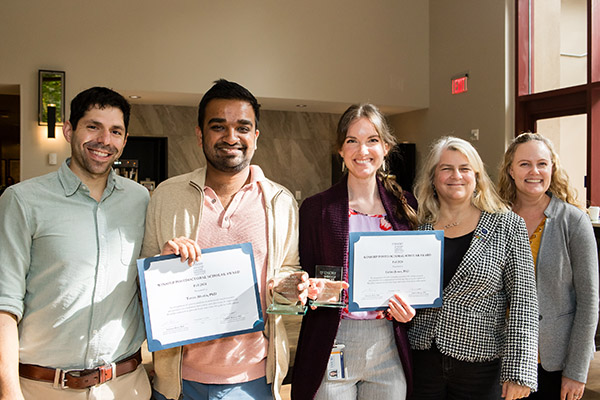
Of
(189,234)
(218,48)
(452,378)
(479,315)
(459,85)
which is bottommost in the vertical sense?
(452,378)

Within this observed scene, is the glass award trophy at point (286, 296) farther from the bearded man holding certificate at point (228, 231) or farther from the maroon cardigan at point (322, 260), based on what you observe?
the maroon cardigan at point (322, 260)

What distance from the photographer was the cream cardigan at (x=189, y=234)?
1611mm

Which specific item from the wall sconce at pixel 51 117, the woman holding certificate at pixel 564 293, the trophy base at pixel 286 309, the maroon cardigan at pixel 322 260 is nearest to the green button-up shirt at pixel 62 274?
the trophy base at pixel 286 309

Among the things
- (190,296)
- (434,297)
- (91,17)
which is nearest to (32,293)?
(190,296)

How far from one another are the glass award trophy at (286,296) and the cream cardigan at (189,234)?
0.05 meters

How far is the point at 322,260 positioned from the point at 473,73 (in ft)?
18.7

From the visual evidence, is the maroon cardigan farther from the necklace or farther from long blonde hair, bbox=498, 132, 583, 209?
long blonde hair, bbox=498, 132, 583, 209

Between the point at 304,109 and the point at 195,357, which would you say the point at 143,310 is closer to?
the point at 195,357

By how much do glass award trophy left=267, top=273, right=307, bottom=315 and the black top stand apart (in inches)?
21.9

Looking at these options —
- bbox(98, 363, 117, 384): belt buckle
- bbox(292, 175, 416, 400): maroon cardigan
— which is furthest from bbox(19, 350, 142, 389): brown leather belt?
bbox(292, 175, 416, 400): maroon cardigan

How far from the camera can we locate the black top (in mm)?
1779

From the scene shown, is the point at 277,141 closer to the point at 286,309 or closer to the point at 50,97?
the point at 50,97

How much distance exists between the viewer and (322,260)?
176cm

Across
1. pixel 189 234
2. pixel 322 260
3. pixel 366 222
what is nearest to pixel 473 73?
pixel 366 222
